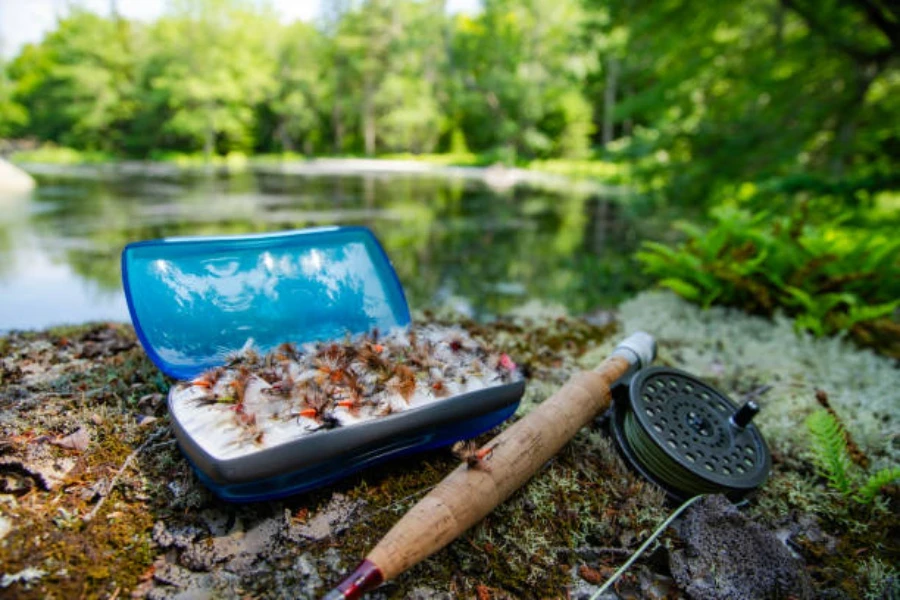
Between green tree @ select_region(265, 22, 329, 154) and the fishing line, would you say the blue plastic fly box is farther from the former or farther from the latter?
green tree @ select_region(265, 22, 329, 154)

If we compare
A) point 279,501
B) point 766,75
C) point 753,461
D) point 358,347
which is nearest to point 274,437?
point 279,501

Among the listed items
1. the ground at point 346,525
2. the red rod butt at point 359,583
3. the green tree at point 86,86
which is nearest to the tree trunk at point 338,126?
the green tree at point 86,86

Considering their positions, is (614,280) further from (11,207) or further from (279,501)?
(11,207)

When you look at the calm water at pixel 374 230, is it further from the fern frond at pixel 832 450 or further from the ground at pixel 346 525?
the fern frond at pixel 832 450

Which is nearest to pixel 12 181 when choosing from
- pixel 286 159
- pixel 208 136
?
pixel 208 136

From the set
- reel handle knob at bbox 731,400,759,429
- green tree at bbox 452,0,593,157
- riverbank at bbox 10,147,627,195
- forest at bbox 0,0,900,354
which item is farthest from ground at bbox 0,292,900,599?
green tree at bbox 452,0,593,157

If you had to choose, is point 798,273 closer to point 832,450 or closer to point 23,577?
point 832,450
